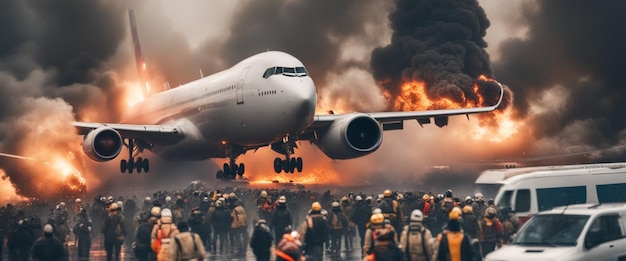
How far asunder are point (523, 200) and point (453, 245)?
12402mm

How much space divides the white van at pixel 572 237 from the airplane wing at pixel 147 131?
105ft

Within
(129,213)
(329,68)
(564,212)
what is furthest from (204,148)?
(564,212)

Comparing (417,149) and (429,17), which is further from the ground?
(429,17)

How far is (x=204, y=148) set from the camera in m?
53.3

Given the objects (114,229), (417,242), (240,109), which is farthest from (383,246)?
(240,109)

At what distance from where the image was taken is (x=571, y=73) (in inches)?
2778

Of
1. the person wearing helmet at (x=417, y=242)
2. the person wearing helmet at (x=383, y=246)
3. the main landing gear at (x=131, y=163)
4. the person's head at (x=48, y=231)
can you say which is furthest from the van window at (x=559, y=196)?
the main landing gear at (x=131, y=163)

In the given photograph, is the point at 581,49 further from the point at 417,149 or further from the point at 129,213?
the point at 129,213

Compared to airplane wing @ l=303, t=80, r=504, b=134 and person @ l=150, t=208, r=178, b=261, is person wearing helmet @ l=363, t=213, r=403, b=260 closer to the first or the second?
person @ l=150, t=208, r=178, b=261

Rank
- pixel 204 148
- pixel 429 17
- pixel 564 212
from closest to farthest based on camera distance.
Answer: pixel 564 212, pixel 204 148, pixel 429 17

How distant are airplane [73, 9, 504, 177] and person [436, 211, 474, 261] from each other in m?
23.8

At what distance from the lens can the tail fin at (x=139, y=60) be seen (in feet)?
241

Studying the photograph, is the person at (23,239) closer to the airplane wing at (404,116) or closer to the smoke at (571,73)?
the airplane wing at (404,116)

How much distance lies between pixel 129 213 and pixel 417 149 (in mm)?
28150
